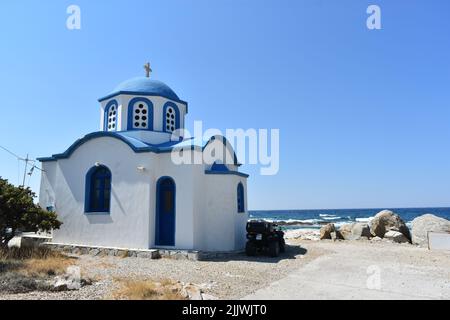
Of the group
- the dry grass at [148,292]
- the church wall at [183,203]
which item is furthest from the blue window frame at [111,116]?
the dry grass at [148,292]

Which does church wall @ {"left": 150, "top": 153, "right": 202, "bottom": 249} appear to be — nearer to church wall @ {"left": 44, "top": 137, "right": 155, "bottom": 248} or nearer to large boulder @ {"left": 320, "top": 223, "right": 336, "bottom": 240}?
church wall @ {"left": 44, "top": 137, "right": 155, "bottom": 248}

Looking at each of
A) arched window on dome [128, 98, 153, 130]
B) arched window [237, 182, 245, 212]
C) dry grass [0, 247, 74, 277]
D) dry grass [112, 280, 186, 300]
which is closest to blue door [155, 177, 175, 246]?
arched window [237, 182, 245, 212]

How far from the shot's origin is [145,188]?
12.5 m

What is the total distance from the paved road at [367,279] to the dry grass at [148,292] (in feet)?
4.70

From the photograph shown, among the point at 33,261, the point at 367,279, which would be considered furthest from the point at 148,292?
the point at 367,279

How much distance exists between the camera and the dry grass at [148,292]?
241 inches

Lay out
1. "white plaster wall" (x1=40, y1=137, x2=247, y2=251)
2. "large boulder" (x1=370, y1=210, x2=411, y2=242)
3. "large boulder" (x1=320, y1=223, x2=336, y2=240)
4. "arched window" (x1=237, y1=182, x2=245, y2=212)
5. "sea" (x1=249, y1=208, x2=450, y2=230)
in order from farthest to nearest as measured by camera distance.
Result: "sea" (x1=249, y1=208, x2=450, y2=230) → "large boulder" (x1=320, y1=223, x2=336, y2=240) → "large boulder" (x1=370, y1=210, x2=411, y2=242) → "arched window" (x1=237, y1=182, x2=245, y2=212) → "white plaster wall" (x1=40, y1=137, x2=247, y2=251)

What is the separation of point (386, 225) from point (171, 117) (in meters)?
13.6

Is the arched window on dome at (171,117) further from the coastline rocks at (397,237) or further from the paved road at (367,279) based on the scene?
the coastline rocks at (397,237)

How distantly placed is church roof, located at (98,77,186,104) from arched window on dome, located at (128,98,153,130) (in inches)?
15.6

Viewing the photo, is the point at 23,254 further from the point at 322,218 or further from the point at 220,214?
the point at 322,218

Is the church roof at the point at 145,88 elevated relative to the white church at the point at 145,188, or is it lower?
elevated

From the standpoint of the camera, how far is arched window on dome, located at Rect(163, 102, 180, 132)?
50.1 feet

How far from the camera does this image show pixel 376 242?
18031mm
